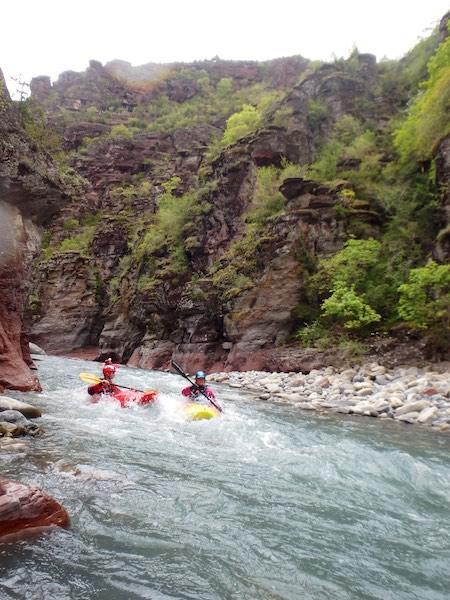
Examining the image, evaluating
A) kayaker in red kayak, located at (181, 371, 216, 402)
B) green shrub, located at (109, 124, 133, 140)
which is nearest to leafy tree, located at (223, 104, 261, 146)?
green shrub, located at (109, 124, 133, 140)

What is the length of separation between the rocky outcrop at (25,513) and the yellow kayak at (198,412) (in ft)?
15.9

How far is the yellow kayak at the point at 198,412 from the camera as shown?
26.8ft

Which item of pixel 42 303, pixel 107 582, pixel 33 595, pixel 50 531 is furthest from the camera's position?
pixel 42 303

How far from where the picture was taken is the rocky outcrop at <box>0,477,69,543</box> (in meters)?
2.99

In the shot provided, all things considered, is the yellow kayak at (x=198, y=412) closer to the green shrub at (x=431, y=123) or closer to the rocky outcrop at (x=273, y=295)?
the rocky outcrop at (x=273, y=295)

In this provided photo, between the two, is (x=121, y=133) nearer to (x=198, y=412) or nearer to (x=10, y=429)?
→ (x=198, y=412)

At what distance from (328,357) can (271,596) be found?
1317 centimetres

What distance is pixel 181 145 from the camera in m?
48.6

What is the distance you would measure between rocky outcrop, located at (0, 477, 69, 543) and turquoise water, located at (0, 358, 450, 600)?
0.34ft

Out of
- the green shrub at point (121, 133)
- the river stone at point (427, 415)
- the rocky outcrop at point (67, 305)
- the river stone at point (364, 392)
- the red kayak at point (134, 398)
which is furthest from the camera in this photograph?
the green shrub at point (121, 133)

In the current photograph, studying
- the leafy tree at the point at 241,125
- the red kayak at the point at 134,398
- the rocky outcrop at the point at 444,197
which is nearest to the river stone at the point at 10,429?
the red kayak at the point at 134,398

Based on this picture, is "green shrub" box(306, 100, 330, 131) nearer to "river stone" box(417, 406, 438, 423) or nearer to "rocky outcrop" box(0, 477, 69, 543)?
"river stone" box(417, 406, 438, 423)

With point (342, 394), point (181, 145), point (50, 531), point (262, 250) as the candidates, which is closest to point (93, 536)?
point (50, 531)

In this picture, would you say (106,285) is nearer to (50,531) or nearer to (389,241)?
(389,241)
